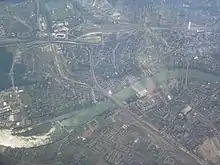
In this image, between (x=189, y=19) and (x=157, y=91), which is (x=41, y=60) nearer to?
(x=157, y=91)

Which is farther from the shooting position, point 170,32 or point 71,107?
point 170,32

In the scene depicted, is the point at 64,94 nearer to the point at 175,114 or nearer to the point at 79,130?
the point at 79,130

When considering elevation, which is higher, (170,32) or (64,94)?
(170,32)

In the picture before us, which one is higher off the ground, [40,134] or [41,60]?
[41,60]

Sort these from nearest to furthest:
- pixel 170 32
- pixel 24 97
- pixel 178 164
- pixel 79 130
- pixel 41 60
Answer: pixel 178 164, pixel 79 130, pixel 24 97, pixel 41 60, pixel 170 32

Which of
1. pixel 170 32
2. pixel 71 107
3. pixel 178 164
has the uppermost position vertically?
pixel 170 32

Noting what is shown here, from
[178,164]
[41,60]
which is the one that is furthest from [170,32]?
[178,164]

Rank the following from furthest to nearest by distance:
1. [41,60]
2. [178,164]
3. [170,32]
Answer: [170,32], [41,60], [178,164]

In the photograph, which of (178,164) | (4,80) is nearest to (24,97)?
(4,80)

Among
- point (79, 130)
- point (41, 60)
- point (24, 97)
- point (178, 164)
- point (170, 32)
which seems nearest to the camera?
point (178, 164)
